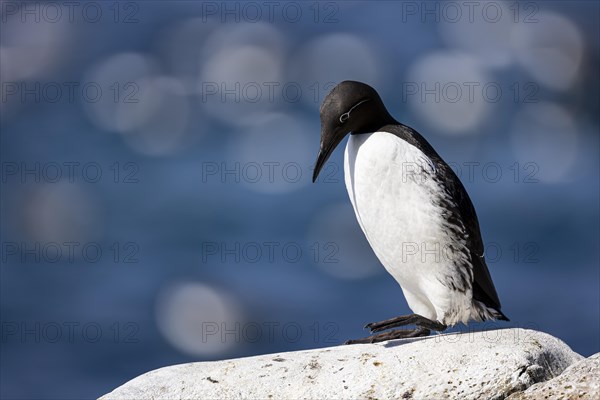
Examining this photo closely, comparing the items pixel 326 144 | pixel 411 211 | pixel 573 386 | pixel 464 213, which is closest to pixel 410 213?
pixel 411 211

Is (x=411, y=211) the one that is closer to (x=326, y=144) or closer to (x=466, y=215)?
(x=466, y=215)

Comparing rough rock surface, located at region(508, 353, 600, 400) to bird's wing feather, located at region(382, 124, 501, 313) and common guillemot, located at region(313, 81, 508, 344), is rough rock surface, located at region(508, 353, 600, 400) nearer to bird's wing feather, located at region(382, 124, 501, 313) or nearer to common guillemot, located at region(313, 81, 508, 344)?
common guillemot, located at region(313, 81, 508, 344)

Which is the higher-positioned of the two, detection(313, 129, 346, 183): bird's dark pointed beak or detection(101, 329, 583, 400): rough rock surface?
detection(313, 129, 346, 183): bird's dark pointed beak

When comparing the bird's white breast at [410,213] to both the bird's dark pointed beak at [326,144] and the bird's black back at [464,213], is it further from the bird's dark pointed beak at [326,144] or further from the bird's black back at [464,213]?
the bird's dark pointed beak at [326,144]

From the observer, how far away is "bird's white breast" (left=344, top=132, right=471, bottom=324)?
24.6ft

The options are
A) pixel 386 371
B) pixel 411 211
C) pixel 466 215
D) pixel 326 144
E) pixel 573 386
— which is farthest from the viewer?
pixel 466 215

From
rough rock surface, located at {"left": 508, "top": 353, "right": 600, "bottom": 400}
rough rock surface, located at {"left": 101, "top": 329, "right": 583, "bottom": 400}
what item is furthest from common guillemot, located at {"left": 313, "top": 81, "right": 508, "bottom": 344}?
rough rock surface, located at {"left": 508, "top": 353, "right": 600, "bottom": 400}

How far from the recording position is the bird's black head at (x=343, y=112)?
7.54 m

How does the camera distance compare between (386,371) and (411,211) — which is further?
(411,211)

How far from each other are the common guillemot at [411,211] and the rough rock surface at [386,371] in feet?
1.30

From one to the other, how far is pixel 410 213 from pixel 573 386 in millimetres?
2139

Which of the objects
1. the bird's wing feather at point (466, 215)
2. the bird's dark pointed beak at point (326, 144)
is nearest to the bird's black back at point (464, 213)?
the bird's wing feather at point (466, 215)

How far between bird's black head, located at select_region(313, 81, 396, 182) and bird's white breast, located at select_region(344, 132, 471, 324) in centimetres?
22

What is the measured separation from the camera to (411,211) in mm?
7496
